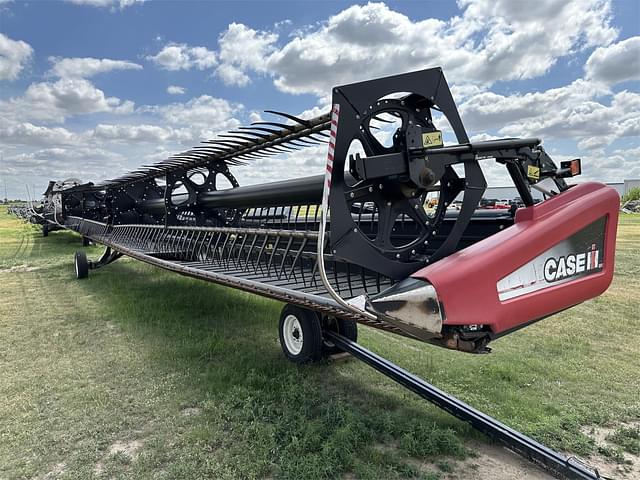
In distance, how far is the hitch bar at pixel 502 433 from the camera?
7.48ft

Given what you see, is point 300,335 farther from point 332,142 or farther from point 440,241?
point 332,142

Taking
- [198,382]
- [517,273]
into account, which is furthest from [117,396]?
[517,273]

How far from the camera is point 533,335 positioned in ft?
16.3

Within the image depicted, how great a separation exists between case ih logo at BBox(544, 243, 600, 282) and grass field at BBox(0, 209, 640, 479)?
3.59 feet

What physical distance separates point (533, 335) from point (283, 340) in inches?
111

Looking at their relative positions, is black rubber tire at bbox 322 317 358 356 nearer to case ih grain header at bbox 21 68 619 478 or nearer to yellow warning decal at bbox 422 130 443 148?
case ih grain header at bbox 21 68 619 478

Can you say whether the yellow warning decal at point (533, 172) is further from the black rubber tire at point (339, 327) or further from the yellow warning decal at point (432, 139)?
the black rubber tire at point (339, 327)

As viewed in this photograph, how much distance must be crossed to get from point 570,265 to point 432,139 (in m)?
1.07

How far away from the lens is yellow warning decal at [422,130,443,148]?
2633 millimetres

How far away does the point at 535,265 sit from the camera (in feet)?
7.75

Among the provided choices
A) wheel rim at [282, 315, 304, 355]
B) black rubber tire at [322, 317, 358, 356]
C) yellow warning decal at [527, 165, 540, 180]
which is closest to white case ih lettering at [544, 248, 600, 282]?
yellow warning decal at [527, 165, 540, 180]

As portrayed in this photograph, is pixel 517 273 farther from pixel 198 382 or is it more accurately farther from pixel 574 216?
pixel 198 382

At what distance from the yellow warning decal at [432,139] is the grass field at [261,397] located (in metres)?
1.76

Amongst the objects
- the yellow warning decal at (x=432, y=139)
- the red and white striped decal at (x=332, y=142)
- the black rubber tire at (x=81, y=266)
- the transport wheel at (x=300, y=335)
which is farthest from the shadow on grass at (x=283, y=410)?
the black rubber tire at (x=81, y=266)
